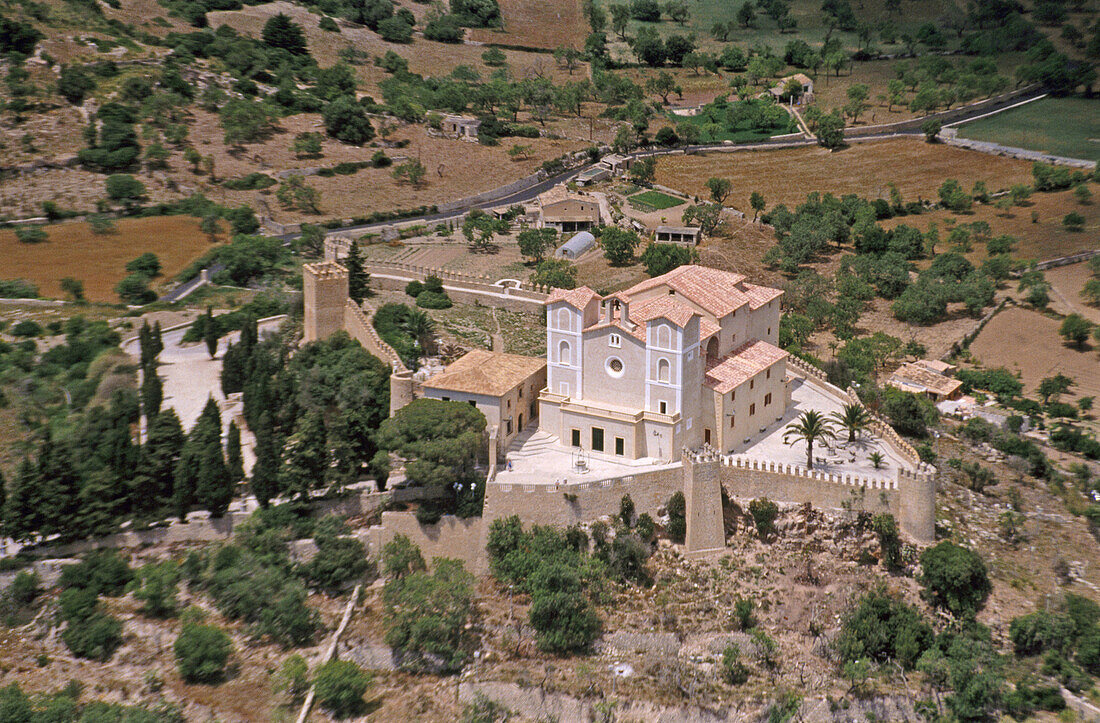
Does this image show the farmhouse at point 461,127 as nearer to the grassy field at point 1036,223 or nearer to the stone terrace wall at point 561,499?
the grassy field at point 1036,223

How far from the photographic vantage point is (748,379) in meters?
46.3

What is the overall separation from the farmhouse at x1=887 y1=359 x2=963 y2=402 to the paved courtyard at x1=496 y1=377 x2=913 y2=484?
12514mm

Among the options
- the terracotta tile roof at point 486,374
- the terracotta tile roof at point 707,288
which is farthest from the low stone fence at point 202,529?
the terracotta tile roof at point 707,288

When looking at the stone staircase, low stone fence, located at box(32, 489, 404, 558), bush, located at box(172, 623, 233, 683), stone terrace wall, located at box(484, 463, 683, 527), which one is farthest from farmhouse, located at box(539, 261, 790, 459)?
bush, located at box(172, 623, 233, 683)

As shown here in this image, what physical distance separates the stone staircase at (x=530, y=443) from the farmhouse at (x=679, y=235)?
3512 centimetres

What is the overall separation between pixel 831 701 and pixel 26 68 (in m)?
88.0

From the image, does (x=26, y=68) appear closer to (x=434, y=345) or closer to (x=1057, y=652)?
(x=434, y=345)

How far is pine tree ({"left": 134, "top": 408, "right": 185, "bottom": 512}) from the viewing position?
44.7m

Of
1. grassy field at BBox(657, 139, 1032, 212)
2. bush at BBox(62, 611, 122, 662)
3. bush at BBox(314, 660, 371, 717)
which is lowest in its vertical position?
bush at BBox(314, 660, 371, 717)

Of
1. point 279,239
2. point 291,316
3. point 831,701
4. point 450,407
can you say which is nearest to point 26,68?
point 279,239

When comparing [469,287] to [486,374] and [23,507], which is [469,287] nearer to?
[486,374]

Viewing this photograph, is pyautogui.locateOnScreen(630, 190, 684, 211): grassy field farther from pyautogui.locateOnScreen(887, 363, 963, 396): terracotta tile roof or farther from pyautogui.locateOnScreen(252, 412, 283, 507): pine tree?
pyautogui.locateOnScreen(252, 412, 283, 507): pine tree

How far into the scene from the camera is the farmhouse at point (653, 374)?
44.5m

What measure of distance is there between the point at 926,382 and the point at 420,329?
2618cm
